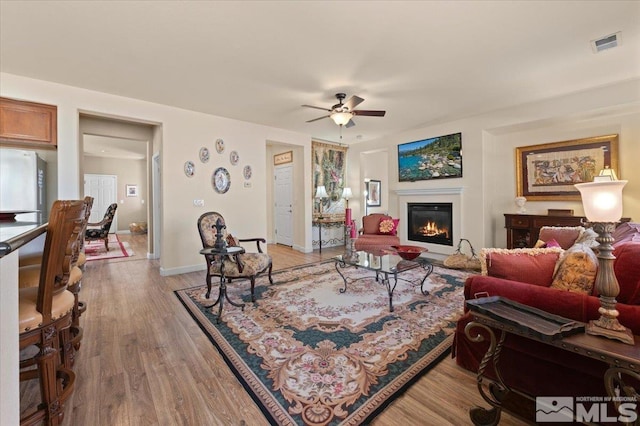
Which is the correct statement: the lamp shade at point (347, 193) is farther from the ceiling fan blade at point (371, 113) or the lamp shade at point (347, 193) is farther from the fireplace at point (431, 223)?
the ceiling fan blade at point (371, 113)

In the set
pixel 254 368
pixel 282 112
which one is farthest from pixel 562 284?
pixel 282 112

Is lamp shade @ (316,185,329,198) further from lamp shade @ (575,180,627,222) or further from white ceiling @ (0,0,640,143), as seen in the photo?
lamp shade @ (575,180,627,222)

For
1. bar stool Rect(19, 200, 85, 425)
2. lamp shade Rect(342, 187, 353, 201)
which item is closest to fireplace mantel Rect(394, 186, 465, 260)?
lamp shade Rect(342, 187, 353, 201)

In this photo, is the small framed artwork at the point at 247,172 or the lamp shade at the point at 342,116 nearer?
the lamp shade at the point at 342,116

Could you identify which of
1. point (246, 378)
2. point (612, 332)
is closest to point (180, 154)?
point (246, 378)

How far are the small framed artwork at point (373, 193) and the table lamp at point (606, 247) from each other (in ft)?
19.9

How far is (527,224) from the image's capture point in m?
4.48

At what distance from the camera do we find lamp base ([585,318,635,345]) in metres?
1.15

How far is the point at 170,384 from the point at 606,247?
2.63m

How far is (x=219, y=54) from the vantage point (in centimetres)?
283

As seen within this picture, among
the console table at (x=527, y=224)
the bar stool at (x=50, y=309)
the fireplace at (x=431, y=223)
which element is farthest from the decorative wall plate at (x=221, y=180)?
the console table at (x=527, y=224)

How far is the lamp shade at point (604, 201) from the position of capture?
4.32ft

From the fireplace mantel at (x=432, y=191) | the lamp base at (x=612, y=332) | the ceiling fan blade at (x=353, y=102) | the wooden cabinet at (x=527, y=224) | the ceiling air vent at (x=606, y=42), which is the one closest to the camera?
the lamp base at (x=612, y=332)

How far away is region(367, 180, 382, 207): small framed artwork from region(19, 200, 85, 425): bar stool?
6597 mm
